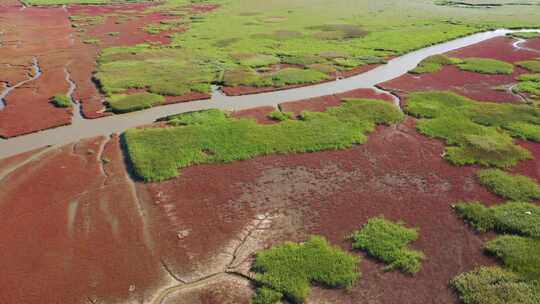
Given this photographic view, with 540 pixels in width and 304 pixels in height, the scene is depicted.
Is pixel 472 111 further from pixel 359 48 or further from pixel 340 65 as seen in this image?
pixel 359 48

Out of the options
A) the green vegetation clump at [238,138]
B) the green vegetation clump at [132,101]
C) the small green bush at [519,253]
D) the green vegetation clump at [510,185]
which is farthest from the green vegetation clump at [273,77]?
the small green bush at [519,253]

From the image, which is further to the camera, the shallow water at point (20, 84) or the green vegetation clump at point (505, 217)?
the shallow water at point (20, 84)

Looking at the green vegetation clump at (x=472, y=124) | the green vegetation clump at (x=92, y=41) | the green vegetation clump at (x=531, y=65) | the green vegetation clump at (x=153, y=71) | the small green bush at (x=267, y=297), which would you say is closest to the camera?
the small green bush at (x=267, y=297)

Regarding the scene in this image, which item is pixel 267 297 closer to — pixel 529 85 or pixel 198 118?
pixel 198 118

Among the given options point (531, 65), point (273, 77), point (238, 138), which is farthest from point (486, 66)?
point (238, 138)

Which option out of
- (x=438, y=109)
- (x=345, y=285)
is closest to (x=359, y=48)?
(x=438, y=109)

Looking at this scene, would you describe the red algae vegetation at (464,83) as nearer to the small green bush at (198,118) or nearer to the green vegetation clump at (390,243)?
the small green bush at (198,118)
